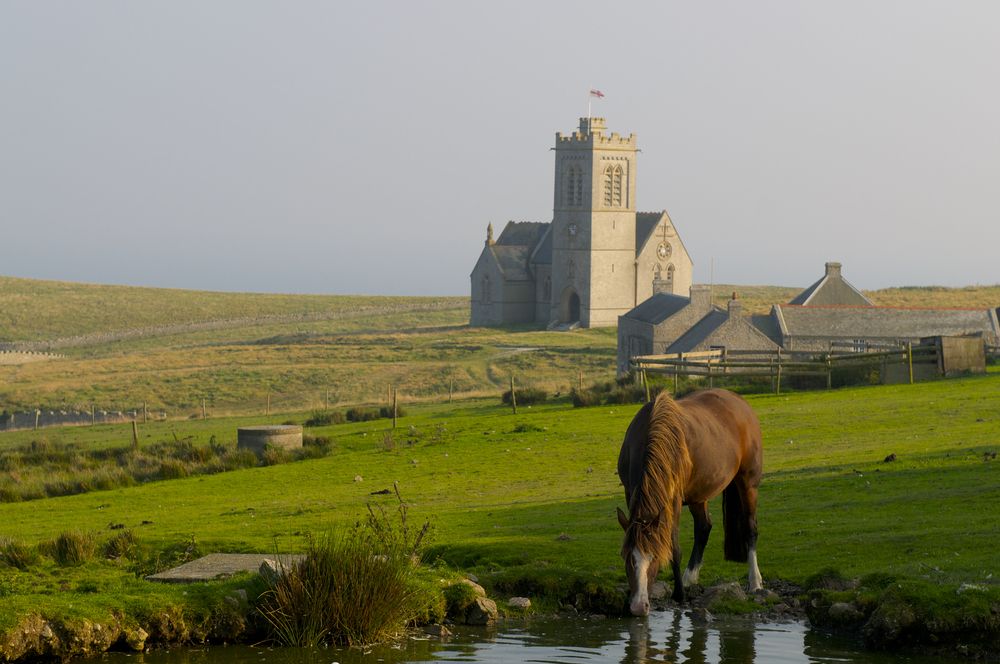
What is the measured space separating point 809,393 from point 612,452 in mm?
12218

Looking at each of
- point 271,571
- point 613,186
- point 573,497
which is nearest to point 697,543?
point 271,571

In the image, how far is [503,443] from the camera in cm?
3384

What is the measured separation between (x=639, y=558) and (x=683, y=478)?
145 centimetres

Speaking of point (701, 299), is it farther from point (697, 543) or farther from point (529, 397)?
point (697, 543)

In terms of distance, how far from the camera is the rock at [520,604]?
621 inches

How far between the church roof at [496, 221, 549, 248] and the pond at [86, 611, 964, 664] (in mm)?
113911

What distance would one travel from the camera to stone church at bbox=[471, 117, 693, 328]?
11831cm

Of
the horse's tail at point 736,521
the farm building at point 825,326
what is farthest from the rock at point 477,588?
the farm building at point 825,326

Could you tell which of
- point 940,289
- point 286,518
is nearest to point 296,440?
point 286,518

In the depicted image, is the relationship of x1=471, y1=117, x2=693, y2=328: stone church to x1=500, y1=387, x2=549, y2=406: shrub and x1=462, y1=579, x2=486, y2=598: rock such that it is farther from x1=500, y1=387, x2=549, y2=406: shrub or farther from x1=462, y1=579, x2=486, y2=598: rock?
x1=462, y1=579, x2=486, y2=598: rock

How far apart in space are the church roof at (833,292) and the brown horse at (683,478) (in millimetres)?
57070

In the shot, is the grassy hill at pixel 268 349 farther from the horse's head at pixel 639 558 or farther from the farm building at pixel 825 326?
the horse's head at pixel 639 558

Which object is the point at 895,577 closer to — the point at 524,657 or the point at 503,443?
the point at 524,657

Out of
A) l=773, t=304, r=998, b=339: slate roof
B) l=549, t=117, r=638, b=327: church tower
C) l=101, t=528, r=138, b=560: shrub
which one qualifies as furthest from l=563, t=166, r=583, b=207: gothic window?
l=101, t=528, r=138, b=560: shrub
